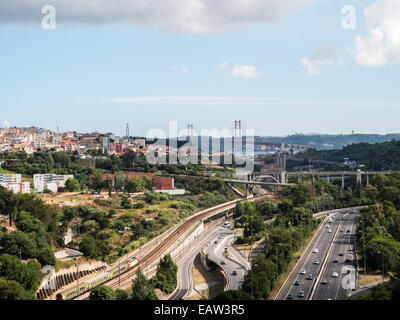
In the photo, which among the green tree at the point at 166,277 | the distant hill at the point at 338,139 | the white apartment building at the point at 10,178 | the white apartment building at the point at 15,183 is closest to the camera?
the green tree at the point at 166,277

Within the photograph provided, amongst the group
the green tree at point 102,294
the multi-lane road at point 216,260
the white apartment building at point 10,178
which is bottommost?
the multi-lane road at point 216,260

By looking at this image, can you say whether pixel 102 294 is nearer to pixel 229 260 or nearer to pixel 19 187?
pixel 229 260

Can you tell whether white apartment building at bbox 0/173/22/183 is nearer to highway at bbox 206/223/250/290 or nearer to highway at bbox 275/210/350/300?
highway at bbox 206/223/250/290

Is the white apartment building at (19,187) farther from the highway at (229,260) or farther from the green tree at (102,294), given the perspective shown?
the green tree at (102,294)

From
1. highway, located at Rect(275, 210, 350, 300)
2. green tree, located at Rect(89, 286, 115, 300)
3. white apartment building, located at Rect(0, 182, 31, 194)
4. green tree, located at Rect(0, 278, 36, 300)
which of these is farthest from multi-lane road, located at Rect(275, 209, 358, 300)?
white apartment building, located at Rect(0, 182, 31, 194)

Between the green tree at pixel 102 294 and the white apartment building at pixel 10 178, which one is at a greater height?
the white apartment building at pixel 10 178

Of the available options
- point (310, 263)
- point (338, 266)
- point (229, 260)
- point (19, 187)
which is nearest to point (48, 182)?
point (19, 187)

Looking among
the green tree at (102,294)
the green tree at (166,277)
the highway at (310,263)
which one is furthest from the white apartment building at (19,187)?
the highway at (310,263)

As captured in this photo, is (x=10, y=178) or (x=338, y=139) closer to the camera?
(x=10, y=178)
